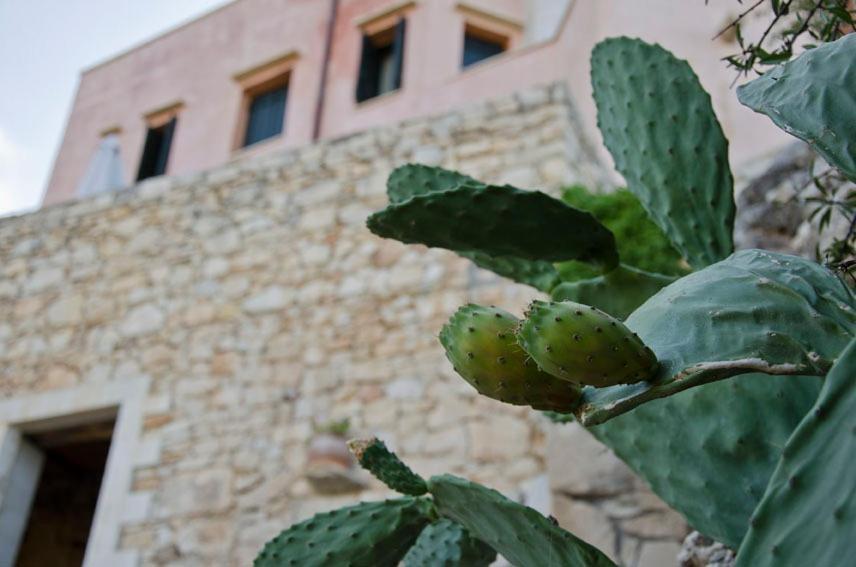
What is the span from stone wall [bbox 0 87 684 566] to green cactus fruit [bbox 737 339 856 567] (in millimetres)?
2567

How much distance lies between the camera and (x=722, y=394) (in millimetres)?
1604

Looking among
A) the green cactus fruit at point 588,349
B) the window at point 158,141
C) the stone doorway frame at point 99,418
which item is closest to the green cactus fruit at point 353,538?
the green cactus fruit at point 588,349

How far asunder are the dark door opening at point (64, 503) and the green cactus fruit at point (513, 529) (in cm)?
440

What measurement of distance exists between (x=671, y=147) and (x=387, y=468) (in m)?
0.80

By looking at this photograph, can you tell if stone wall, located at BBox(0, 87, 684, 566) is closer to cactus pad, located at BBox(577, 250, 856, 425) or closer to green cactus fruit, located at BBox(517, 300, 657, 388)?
cactus pad, located at BBox(577, 250, 856, 425)

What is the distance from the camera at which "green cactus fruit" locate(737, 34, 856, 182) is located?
47.3 inches

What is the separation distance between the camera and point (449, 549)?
186 centimetres

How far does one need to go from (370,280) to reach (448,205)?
3135 mm

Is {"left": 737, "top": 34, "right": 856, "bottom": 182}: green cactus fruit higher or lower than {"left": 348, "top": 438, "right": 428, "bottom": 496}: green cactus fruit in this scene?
higher

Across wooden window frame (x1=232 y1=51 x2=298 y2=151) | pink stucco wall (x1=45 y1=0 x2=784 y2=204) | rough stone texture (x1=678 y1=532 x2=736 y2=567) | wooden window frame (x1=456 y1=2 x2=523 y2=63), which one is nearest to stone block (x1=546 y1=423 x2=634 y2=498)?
rough stone texture (x1=678 y1=532 x2=736 y2=567)

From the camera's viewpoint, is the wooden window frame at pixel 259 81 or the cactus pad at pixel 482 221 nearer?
the cactus pad at pixel 482 221

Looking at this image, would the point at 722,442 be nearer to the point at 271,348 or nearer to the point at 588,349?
the point at 588,349

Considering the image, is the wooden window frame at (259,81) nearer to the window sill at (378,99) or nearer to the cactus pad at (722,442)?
the window sill at (378,99)

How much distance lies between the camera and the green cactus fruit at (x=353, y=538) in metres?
1.77
